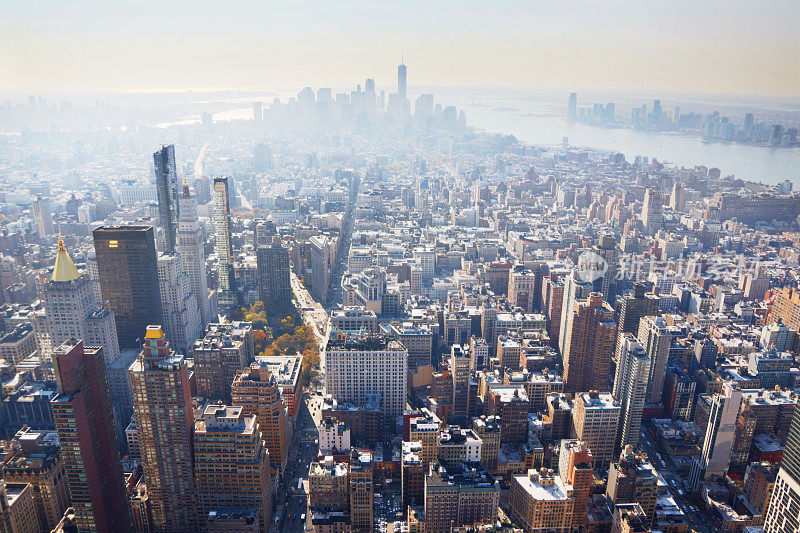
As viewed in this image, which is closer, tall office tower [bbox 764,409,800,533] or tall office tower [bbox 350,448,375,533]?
tall office tower [bbox 764,409,800,533]

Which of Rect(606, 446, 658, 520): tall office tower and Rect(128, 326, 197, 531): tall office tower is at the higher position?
Rect(128, 326, 197, 531): tall office tower

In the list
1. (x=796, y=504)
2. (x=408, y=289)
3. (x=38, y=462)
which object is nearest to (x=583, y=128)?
(x=408, y=289)

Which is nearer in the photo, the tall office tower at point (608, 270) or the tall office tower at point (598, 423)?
the tall office tower at point (598, 423)

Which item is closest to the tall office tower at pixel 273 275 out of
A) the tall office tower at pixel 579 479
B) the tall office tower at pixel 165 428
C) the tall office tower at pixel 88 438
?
the tall office tower at pixel 165 428

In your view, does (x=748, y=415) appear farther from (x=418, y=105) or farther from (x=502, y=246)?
(x=418, y=105)

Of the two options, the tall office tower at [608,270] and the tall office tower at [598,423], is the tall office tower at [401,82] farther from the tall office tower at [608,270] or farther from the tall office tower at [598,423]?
the tall office tower at [598,423]

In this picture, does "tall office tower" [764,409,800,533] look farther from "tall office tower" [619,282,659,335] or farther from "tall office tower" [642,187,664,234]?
"tall office tower" [642,187,664,234]

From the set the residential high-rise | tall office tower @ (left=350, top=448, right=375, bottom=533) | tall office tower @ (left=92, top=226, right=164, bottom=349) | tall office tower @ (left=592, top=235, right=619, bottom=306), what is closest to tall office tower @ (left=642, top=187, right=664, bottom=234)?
tall office tower @ (left=592, top=235, right=619, bottom=306)
